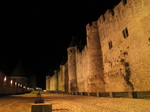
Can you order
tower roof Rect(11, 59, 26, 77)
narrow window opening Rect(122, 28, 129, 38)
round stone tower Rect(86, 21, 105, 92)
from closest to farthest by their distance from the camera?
narrow window opening Rect(122, 28, 129, 38) → round stone tower Rect(86, 21, 105, 92) → tower roof Rect(11, 59, 26, 77)

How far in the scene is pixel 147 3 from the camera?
887 cm

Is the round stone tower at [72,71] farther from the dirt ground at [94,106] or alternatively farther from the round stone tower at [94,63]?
the dirt ground at [94,106]

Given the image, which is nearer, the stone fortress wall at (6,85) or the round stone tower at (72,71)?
the stone fortress wall at (6,85)

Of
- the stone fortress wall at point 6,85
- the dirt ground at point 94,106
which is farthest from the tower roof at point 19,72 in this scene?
the dirt ground at point 94,106

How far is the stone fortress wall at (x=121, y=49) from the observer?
29.8 ft

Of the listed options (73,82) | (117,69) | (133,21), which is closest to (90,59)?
(117,69)

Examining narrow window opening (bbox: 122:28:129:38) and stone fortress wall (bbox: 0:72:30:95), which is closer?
narrow window opening (bbox: 122:28:129:38)

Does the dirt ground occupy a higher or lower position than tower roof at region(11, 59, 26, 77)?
lower

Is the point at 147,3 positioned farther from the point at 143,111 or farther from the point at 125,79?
the point at 143,111

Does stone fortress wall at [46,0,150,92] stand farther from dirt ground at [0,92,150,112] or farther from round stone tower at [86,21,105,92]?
dirt ground at [0,92,150,112]

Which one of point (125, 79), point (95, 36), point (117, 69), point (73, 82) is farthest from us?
point (73, 82)

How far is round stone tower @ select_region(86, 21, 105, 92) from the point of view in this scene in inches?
555

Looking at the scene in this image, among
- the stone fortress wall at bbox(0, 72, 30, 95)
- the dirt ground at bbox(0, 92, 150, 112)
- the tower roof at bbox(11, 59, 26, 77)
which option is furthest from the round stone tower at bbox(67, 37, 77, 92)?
the tower roof at bbox(11, 59, 26, 77)

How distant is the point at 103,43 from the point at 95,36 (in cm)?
171
